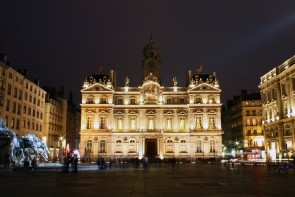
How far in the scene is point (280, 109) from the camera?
5916 cm

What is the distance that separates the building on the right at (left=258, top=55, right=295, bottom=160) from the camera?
5447 cm

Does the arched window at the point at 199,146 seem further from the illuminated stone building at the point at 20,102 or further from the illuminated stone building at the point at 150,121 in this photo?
the illuminated stone building at the point at 20,102

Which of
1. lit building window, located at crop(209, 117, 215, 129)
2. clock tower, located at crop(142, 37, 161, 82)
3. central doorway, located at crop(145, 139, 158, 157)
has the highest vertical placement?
clock tower, located at crop(142, 37, 161, 82)

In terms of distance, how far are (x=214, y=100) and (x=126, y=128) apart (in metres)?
22.0

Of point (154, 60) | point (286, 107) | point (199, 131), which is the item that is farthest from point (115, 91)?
point (286, 107)

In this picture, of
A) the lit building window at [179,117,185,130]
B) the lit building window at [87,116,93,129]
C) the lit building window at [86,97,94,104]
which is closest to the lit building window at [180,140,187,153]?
the lit building window at [179,117,185,130]

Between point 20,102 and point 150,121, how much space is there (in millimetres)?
30103

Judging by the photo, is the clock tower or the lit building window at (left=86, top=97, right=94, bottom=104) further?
the clock tower

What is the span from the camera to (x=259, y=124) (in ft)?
302

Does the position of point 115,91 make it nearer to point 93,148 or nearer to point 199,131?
point 93,148

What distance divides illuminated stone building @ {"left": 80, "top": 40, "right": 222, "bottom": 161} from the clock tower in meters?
6.49

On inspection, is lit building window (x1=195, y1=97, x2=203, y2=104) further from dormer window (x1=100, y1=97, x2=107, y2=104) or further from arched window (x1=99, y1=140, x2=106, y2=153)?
arched window (x1=99, y1=140, x2=106, y2=153)

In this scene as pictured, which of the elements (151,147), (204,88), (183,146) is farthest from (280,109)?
(151,147)

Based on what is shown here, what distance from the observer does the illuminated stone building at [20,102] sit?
55.9 meters
